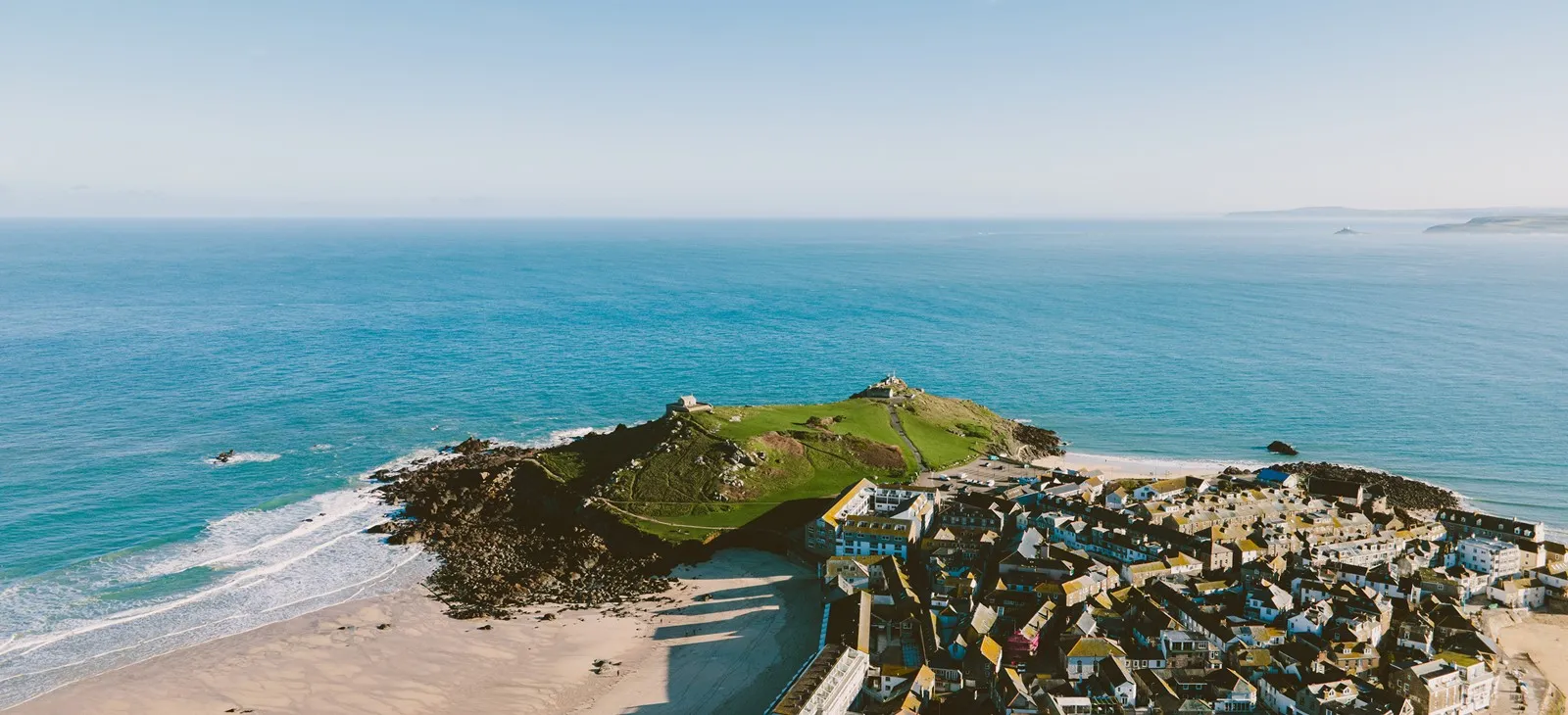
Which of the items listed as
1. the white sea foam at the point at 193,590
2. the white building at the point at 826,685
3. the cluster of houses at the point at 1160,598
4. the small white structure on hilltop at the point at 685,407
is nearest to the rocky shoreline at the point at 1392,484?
the cluster of houses at the point at 1160,598

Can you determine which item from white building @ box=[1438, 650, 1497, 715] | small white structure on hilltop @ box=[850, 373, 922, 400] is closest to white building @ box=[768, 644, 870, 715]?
white building @ box=[1438, 650, 1497, 715]

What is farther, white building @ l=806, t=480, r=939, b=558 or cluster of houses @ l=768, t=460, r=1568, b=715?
white building @ l=806, t=480, r=939, b=558

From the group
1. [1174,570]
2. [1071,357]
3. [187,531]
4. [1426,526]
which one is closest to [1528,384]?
[1071,357]

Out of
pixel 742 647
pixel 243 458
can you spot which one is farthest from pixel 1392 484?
pixel 243 458

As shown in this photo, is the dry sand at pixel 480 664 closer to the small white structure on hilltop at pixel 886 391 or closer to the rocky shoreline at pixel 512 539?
the rocky shoreline at pixel 512 539

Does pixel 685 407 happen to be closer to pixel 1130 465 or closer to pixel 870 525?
pixel 870 525

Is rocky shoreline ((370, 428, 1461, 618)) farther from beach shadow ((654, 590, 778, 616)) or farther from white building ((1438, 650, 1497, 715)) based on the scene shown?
white building ((1438, 650, 1497, 715))
